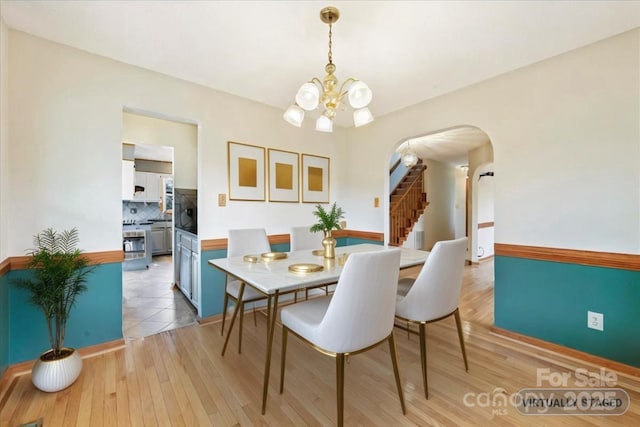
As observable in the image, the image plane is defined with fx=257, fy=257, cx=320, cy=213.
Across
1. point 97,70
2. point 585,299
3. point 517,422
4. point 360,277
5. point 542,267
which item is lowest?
point 517,422

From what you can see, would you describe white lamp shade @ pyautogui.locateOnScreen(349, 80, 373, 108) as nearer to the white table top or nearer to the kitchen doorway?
the white table top

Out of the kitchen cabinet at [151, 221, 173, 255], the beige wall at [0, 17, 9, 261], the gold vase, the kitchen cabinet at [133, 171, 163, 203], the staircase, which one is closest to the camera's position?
the beige wall at [0, 17, 9, 261]

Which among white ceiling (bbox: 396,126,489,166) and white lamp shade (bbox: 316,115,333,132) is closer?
white lamp shade (bbox: 316,115,333,132)

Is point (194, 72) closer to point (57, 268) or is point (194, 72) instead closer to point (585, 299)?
point (57, 268)

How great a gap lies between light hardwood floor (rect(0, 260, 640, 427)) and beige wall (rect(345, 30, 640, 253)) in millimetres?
1033

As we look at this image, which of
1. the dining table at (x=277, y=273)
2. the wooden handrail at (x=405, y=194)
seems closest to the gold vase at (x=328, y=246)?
the dining table at (x=277, y=273)

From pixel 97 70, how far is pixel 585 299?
4303 millimetres

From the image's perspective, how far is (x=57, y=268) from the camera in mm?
1735

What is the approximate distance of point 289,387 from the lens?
→ 1.71 metres

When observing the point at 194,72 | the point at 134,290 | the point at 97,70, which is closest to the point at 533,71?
the point at 194,72

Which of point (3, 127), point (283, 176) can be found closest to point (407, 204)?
point (283, 176)

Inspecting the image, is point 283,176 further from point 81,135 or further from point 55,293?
point 55,293

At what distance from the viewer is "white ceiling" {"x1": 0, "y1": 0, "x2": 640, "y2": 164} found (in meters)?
1.59

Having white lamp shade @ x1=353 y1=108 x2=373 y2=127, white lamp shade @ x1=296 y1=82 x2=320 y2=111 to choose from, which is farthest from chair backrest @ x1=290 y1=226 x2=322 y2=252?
white lamp shade @ x1=296 y1=82 x2=320 y2=111
